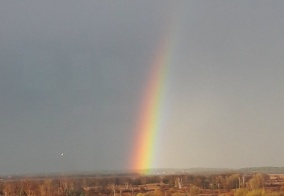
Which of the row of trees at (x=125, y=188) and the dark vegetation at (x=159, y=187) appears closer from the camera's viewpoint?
the dark vegetation at (x=159, y=187)

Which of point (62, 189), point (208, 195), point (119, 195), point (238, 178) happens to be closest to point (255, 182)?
point (238, 178)

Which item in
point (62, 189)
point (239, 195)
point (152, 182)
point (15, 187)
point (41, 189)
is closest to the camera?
point (239, 195)

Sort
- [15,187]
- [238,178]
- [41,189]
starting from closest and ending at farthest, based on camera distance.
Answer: [41,189] → [15,187] → [238,178]

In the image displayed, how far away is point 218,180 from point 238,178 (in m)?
2.79

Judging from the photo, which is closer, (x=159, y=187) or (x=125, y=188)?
(x=159, y=187)

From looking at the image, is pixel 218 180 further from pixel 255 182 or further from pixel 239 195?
pixel 239 195

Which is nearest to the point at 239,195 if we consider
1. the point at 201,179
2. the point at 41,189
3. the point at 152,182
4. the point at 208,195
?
the point at 208,195

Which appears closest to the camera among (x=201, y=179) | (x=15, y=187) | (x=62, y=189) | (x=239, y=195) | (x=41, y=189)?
(x=239, y=195)

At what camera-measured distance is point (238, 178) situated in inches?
2351

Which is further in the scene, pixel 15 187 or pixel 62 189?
pixel 15 187

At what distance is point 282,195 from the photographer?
36500 mm

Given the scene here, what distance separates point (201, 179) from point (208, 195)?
2362cm

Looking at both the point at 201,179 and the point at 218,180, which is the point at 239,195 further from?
the point at 201,179

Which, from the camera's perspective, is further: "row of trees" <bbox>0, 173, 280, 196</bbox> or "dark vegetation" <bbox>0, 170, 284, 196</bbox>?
"row of trees" <bbox>0, 173, 280, 196</bbox>
